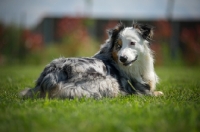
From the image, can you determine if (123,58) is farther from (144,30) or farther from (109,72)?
(144,30)

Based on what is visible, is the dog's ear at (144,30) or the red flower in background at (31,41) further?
the red flower in background at (31,41)

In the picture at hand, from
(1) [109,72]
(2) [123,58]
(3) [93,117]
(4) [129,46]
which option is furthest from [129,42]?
(3) [93,117]

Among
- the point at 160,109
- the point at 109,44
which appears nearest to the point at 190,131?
the point at 160,109

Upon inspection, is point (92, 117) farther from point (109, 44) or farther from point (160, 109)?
point (109, 44)

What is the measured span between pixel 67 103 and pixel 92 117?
2.87 ft

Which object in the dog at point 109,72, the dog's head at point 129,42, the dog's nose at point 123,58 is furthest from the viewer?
the dog's head at point 129,42

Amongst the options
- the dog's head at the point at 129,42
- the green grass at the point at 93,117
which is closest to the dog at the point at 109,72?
the dog's head at the point at 129,42

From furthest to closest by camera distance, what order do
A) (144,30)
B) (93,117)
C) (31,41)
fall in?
(31,41), (144,30), (93,117)

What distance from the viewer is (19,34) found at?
56.5ft

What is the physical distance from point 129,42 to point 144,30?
0.46m

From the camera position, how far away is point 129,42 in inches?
202

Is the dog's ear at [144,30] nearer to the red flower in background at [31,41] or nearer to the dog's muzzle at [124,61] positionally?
the dog's muzzle at [124,61]

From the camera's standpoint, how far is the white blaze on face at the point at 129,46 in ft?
16.2

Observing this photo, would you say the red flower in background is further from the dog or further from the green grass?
the green grass
